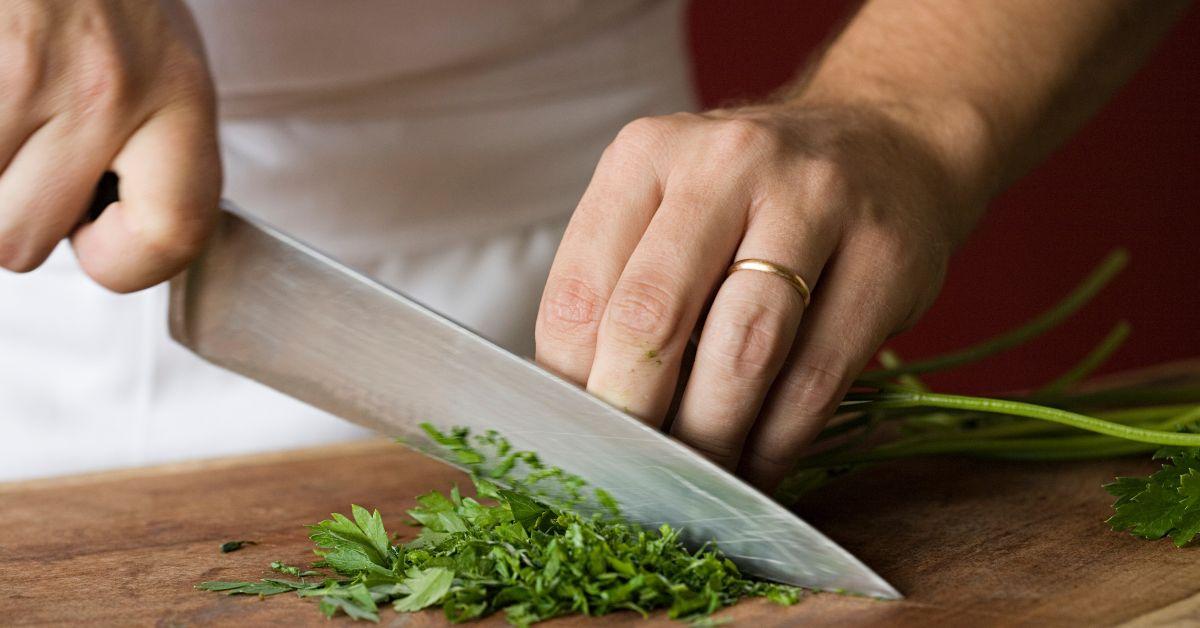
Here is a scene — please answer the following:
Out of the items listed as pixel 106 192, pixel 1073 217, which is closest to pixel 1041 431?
pixel 106 192

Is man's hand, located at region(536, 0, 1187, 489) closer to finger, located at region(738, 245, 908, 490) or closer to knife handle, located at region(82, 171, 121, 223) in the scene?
finger, located at region(738, 245, 908, 490)

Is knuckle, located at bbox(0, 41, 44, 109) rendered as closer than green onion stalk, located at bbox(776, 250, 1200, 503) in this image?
Yes

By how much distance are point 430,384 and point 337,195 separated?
1.91 feet

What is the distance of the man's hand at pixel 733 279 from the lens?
805mm

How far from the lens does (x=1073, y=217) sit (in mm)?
3434

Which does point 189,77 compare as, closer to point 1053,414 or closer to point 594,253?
point 594,253

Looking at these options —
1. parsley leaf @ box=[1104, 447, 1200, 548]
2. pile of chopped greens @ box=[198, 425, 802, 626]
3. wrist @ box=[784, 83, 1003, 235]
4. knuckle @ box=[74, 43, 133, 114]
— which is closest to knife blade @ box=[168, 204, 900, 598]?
pile of chopped greens @ box=[198, 425, 802, 626]

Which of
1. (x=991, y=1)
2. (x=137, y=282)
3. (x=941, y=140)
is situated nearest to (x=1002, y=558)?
(x=941, y=140)

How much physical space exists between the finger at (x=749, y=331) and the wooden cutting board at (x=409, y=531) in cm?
14

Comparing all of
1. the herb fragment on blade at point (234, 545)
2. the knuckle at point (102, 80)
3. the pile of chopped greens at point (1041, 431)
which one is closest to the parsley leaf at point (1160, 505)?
the pile of chopped greens at point (1041, 431)

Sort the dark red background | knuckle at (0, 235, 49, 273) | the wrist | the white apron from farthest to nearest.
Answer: the dark red background → the white apron → the wrist → knuckle at (0, 235, 49, 273)

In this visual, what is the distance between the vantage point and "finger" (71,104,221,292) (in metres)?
0.85

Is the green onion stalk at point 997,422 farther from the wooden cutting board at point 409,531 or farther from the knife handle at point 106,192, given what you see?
the knife handle at point 106,192

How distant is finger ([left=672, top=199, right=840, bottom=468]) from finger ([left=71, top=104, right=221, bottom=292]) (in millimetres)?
416
